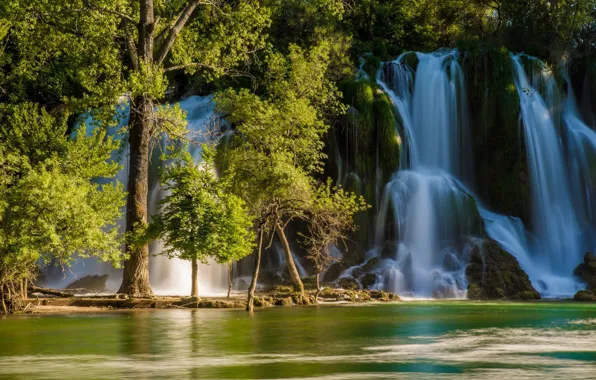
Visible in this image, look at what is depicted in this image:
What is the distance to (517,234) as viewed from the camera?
45156 mm

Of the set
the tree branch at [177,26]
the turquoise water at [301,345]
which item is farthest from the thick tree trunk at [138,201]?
the turquoise water at [301,345]

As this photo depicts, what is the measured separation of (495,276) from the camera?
39.6 metres

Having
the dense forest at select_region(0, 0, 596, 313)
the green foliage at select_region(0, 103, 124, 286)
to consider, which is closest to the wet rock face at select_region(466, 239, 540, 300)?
the dense forest at select_region(0, 0, 596, 313)

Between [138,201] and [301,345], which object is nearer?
[301,345]

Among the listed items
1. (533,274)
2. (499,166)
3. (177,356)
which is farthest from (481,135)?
(177,356)

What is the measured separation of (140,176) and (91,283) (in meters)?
11.9

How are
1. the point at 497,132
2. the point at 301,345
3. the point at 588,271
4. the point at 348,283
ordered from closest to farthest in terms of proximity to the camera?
the point at 301,345 → the point at 348,283 → the point at 588,271 → the point at 497,132

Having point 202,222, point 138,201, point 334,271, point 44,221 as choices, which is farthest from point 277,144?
point 334,271

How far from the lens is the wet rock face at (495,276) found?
3878 centimetres

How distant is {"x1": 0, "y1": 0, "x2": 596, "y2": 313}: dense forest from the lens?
28.9 meters

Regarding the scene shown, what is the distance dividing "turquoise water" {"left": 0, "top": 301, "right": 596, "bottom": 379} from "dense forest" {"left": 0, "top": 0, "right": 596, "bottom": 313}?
3.82m

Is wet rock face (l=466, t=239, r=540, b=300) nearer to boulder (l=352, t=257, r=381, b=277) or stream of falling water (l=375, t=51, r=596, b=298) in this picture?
stream of falling water (l=375, t=51, r=596, b=298)

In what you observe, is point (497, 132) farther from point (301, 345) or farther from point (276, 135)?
point (301, 345)

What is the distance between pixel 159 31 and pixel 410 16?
28.4 meters
